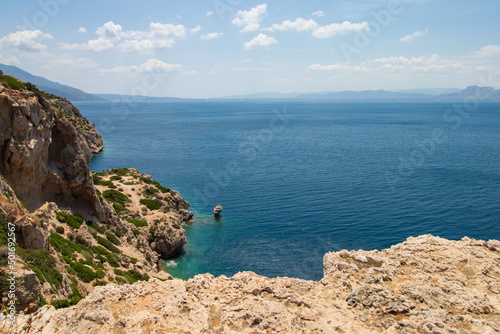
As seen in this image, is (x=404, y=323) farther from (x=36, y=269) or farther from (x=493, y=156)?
(x=493, y=156)

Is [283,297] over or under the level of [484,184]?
over

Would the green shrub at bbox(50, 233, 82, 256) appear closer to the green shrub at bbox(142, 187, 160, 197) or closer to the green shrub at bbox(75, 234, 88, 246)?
the green shrub at bbox(75, 234, 88, 246)

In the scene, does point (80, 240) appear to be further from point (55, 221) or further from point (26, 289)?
point (26, 289)

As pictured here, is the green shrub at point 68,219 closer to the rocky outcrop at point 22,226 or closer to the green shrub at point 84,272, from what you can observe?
the green shrub at point 84,272

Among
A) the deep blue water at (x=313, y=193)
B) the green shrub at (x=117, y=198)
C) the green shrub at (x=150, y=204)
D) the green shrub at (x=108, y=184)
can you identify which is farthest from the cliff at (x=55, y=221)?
the green shrub at (x=108, y=184)

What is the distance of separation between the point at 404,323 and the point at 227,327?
7602 millimetres

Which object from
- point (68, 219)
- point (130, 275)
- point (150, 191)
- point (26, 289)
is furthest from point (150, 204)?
point (26, 289)

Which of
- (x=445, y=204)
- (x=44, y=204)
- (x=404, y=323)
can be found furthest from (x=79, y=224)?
(x=445, y=204)

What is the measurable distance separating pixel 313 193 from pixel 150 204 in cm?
3472

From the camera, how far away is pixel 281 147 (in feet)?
412

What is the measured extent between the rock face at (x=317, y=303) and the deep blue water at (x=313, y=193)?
27314 millimetres

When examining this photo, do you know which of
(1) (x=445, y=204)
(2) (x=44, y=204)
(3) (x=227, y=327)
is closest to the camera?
(3) (x=227, y=327)

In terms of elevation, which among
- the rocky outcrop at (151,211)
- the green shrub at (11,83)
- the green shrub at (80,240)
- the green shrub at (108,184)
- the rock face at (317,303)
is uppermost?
the green shrub at (11,83)

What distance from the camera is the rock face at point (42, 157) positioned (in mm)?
27328
